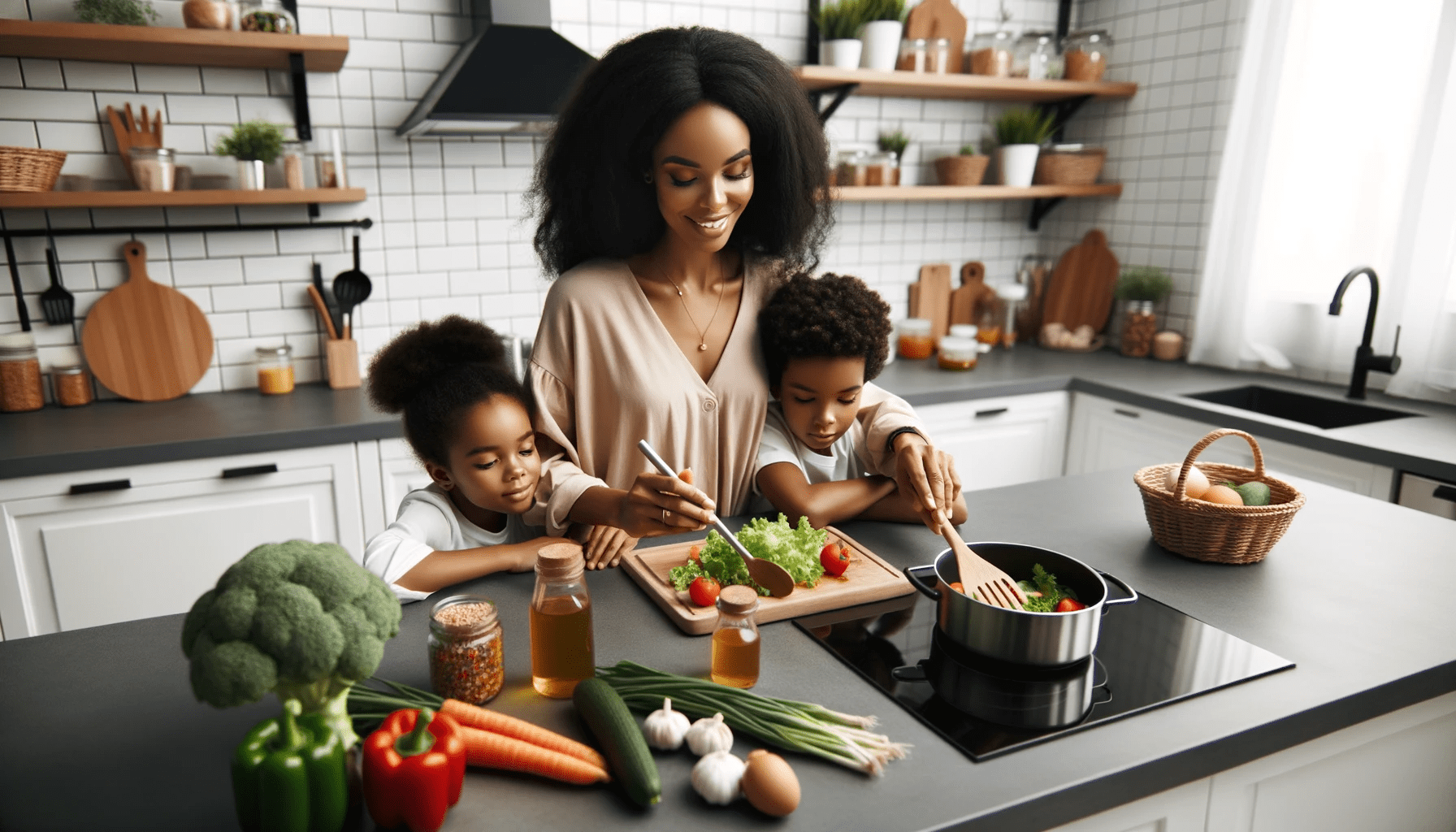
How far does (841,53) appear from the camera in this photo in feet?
9.57

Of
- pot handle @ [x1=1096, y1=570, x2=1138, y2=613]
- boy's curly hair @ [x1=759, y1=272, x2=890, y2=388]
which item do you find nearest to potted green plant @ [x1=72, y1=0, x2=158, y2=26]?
boy's curly hair @ [x1=759, y1=272, x2=890, y2=388]

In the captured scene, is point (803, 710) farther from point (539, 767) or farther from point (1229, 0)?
point (1229, 0)

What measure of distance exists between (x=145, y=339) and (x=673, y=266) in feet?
6.07

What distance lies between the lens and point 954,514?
153 centimetres

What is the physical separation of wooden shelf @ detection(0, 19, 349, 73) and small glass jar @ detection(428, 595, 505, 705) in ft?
6.14

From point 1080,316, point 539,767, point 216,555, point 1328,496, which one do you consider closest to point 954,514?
point 1328,496

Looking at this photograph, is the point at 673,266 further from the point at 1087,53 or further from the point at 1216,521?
the point at 1087,53

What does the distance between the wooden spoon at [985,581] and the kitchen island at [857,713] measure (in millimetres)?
114

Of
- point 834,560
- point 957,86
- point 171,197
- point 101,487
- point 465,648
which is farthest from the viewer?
point 957,86

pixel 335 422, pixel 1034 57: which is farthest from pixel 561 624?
pixel 1034 57

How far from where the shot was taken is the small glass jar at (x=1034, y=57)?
3230 millimetres

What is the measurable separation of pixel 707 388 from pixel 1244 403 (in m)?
2.28

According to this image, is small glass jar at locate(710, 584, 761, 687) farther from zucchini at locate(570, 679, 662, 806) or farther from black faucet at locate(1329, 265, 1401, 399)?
black faucet at locate(1329, 265, 1401, 399)

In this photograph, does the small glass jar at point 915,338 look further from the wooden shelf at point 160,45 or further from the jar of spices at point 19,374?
the jar of spices at point 19,374
